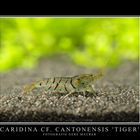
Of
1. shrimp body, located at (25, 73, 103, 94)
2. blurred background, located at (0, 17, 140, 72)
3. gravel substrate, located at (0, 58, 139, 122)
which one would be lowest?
gravel substrate, located at (0, 58, 139, 122)

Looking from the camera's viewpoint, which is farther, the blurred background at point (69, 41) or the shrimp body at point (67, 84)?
the blurred background at point (69, 41)

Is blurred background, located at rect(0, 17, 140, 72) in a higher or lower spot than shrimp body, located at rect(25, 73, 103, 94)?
higher

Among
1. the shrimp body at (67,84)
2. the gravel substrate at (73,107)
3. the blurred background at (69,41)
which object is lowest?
the gravel substrate at (73,107)

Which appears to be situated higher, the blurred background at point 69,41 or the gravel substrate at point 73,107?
the blurred background at point 69,41

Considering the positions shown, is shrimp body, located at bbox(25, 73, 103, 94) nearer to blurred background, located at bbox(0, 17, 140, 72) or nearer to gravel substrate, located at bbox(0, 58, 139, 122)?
gravel substrate, located at bbox(0, 58, 139, 122)

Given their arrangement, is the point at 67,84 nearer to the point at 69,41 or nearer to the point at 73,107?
the point at 73,107

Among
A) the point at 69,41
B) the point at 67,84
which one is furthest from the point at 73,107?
the point at 69,41

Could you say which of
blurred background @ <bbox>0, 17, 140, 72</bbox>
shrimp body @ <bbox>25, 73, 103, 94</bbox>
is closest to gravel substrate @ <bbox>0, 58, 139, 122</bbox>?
shrimp body @ <bbox>25, 73, 103, 94</bbox>

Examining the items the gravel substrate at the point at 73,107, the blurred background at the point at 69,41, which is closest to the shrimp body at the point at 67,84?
the gravel substrate at the point at 73,107

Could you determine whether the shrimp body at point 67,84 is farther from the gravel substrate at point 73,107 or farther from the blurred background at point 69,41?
the blurred background at point 69,41

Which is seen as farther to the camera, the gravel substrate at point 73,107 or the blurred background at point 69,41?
the blurred background at point 69,41
